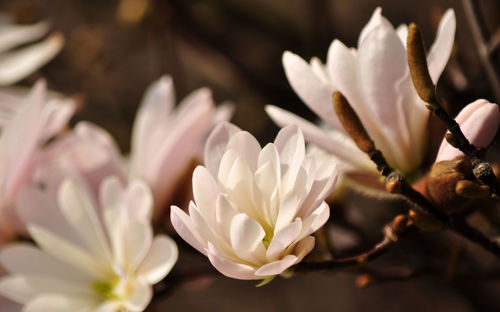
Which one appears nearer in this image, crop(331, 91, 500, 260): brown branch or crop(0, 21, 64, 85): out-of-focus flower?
crop(331, 91, 500, 260): brown branch

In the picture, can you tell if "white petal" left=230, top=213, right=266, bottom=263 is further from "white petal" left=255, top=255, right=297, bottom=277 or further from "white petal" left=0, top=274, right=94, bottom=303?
"white petal" left=0, top=274, right=94, bottom=303

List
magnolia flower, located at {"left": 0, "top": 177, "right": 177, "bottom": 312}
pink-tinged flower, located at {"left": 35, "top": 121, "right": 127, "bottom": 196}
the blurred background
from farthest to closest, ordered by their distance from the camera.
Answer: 1. the blurred background
2. pink-tinged flower, located at {"left": 35, "top": 121, "right": 127, "bottom": 196}
3. magnolia flower, located at {"left": 0, "top": 177, "right": 177, "bottom": 312}

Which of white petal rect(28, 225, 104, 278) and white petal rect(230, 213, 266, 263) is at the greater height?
white petal rect(230, 213, 266, 263)

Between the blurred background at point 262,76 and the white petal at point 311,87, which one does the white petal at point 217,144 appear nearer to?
the white petal at point 311,87

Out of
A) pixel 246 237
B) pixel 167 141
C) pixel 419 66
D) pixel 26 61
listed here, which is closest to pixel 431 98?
pixel 419 66

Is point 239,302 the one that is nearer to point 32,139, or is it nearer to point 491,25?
point 491,25

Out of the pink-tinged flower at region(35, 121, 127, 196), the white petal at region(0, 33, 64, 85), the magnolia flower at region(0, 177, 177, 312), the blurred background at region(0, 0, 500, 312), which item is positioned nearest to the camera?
the magnolia flower at region(0, 177, 177, 312)

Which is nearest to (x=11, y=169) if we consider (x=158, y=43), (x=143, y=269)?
(x=143, y=269)

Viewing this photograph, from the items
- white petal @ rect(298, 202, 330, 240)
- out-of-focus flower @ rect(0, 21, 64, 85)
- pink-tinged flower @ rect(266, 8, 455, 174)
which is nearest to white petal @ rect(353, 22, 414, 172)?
pink-tinged flower @ rect(266, 8, 455, 174)
